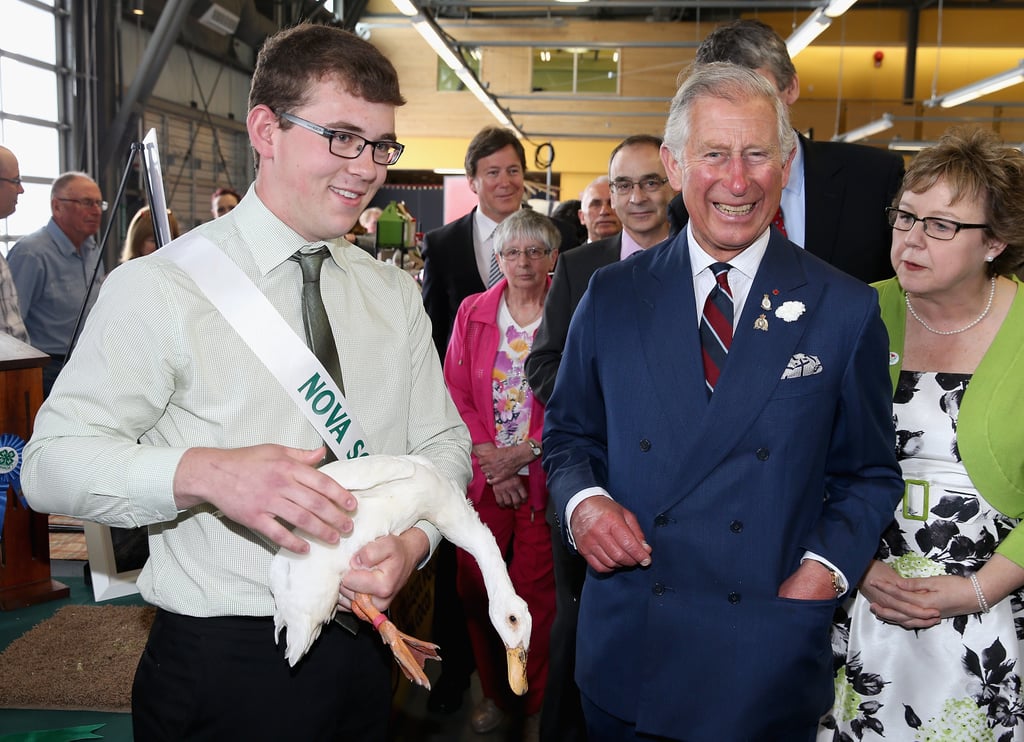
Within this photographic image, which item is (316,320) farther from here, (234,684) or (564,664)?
(564,664)

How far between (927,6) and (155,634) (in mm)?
20404

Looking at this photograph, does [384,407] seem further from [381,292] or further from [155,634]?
[155,634]

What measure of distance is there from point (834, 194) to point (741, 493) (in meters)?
1.12

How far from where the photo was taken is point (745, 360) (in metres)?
1.58

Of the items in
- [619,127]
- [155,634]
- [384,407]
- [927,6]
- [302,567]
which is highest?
[927,6]

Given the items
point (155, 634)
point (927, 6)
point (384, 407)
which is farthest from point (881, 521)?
point (927, 6)

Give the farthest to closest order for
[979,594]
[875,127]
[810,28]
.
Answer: [875,127] < [810,28] < [979,594]

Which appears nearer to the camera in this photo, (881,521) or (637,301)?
(881,521)

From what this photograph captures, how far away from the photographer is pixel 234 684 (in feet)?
4.93

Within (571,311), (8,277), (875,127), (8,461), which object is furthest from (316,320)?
(875,127)

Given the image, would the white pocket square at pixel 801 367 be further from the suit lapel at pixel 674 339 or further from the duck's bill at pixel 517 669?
the duck's bill at pixel 517 669

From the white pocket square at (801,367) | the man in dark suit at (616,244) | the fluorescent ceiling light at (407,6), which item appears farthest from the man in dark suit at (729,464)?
the fluorescent ceiling light at (407,6)

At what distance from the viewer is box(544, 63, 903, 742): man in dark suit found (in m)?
1.56

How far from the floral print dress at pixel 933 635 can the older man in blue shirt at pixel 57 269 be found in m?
4.90
